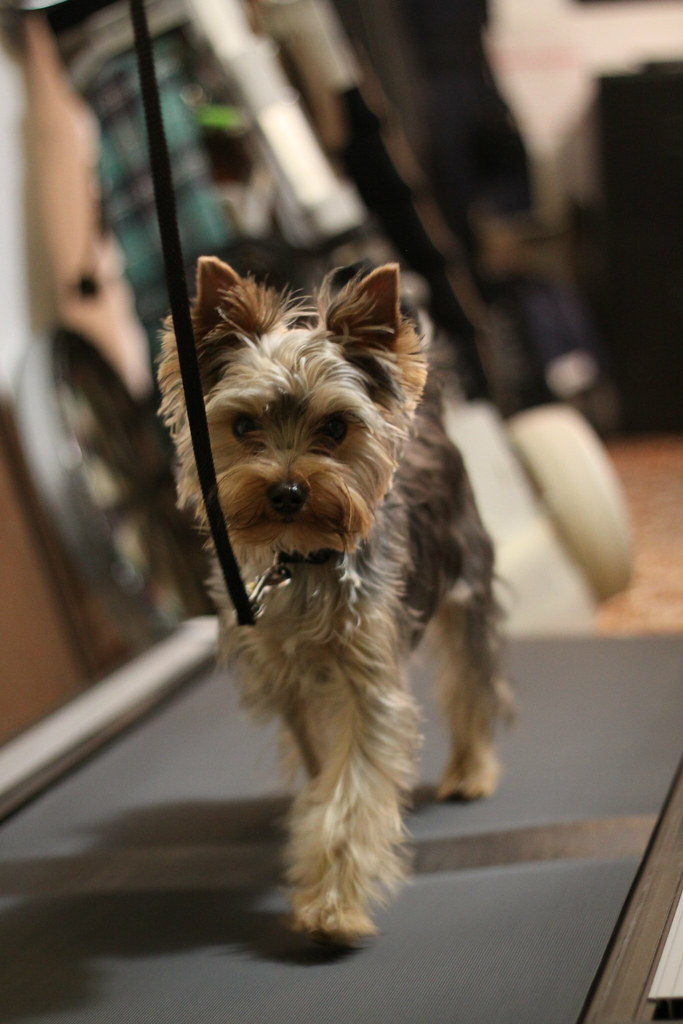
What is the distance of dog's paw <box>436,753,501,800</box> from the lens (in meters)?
1.84

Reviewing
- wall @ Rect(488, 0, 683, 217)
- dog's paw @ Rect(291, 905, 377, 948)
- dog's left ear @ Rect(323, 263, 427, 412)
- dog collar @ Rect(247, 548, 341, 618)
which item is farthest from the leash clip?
wall @ Rect(488, 0, 683, 217)

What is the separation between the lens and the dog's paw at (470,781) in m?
1.84

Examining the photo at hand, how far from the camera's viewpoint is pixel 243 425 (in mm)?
1309

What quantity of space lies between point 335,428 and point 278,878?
72cm

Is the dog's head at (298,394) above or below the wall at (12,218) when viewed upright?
below

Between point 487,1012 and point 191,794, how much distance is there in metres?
0.82

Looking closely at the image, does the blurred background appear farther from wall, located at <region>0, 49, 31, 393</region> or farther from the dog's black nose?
the dog's black nose

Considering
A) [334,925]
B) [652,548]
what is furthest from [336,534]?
[652,548]

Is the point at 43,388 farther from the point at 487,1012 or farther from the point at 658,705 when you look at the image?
the point at 487,1012

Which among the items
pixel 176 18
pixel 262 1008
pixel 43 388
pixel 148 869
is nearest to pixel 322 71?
pixel 176 18

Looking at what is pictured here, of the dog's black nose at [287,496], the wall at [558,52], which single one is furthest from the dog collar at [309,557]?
the wall at [558,52]

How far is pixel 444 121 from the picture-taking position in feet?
15.5

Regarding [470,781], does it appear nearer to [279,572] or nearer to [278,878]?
[278,878]

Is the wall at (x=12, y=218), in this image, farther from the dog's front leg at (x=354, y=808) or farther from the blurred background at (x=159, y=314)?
the dog's front leg at (x=354, y=808)
